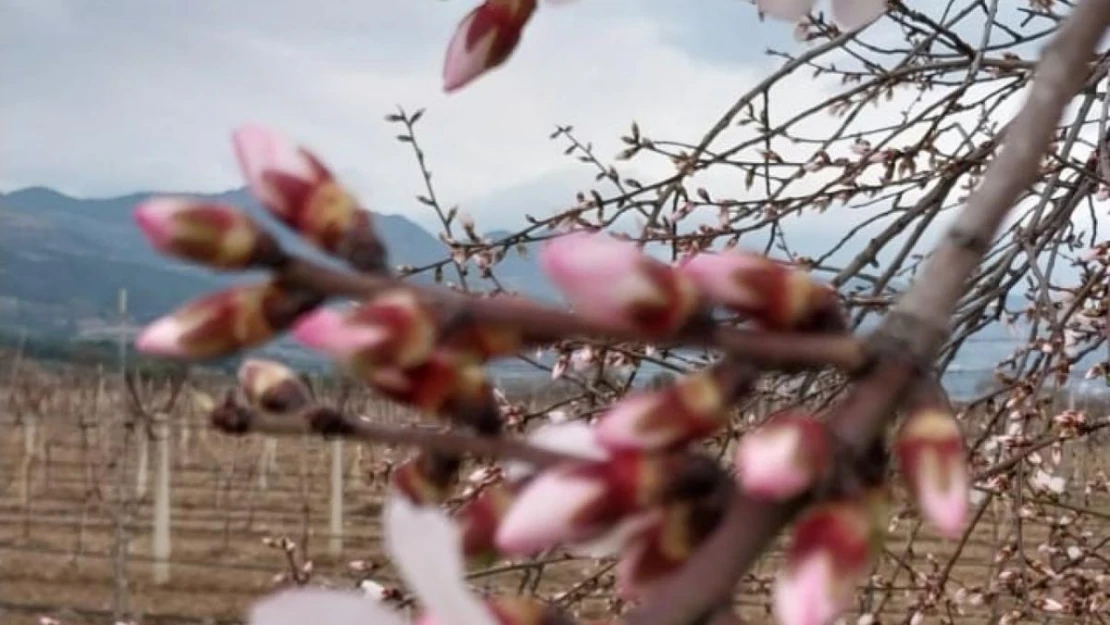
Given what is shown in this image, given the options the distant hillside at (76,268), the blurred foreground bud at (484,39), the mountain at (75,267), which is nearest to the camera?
the blurred foreground bud at (484,39)

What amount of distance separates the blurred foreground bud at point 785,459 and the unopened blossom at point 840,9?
1.23ft

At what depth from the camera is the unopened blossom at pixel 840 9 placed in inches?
27.0

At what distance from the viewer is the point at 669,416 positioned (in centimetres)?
37

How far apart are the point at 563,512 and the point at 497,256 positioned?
229 centimetres

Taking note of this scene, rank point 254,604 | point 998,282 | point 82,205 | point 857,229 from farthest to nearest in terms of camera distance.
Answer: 1. point 82,205
2. point 857,229
3. point 998,282
4. point 254,604

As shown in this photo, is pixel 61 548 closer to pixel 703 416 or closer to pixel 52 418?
pixel 52 418

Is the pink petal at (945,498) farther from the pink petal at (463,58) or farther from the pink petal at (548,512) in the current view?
the pink petal at (463,58)

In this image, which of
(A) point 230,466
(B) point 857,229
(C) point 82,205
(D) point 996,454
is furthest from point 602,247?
(C) point 82,205

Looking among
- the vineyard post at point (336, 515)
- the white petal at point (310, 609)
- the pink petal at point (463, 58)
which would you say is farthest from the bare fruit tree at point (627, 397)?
the vineyard post at point (336, 515)

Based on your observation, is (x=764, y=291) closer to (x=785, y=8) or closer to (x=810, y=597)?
(x=810, y=597)

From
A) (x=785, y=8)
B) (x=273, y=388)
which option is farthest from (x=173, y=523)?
(x=273, y=388)

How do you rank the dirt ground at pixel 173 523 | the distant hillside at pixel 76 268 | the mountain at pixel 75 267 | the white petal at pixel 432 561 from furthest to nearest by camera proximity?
the mountain at pixel 75 267, the distant hillside at pixel 76 268, the dirt ground at pixel 173 523, the white petal at pixel 432 561

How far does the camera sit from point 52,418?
55.0ft

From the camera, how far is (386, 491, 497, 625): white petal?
0.33 meters
